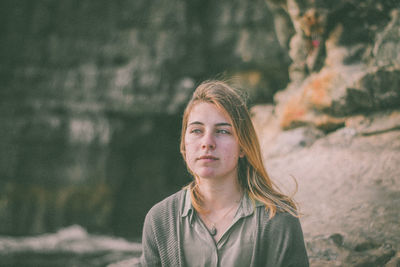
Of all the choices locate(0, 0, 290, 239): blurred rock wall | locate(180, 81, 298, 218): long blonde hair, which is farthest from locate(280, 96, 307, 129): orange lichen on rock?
locate(0, 0, 290, 239): blurred rock wall

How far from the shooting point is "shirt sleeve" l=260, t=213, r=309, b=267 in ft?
4.10

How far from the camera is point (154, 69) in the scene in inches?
345

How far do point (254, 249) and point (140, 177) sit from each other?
842cm

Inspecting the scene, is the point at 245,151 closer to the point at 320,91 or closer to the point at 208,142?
the point at 208,142

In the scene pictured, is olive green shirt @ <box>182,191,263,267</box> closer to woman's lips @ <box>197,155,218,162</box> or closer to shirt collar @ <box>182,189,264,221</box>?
shirt collar @ <box>182,189,264,221</box>

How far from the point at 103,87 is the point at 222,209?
7.91m

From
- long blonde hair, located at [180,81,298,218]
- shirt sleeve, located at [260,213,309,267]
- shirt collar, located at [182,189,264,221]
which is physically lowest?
shirt sleeve, located at [260,213,309,267]

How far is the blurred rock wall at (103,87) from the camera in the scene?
28.5ft

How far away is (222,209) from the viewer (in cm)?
141

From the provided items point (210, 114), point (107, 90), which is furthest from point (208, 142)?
point (107, 90)

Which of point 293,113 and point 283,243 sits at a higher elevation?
point 293,113

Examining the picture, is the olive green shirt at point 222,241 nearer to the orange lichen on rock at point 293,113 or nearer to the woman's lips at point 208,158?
the woman's lips at point 208,158

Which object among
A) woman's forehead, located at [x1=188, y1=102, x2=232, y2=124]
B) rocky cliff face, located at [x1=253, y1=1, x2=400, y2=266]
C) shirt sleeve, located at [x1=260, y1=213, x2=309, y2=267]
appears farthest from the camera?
rocky cliff face, located at [x1=253, y1=1, x2=400, y2=266]

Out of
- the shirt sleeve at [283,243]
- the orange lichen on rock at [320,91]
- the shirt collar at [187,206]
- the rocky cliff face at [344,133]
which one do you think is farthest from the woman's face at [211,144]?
the orange lichen on rock at [320,91]
